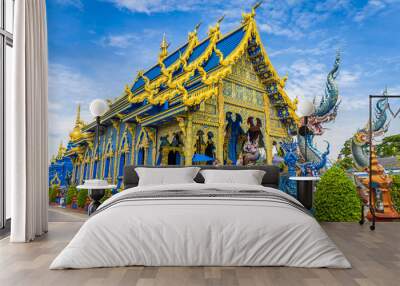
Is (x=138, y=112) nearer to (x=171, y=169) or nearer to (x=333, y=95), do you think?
(x=171, y=169)

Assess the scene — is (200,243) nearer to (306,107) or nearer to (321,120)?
(306,107)

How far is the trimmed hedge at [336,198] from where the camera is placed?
4.85 meters

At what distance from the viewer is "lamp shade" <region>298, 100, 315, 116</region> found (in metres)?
4.88

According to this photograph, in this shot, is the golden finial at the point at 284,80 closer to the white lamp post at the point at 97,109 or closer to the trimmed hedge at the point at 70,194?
the white lamp post at the point at 97,109

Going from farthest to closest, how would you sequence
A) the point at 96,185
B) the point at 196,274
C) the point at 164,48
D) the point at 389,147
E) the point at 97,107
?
1. the point at 164,48
2. the point at 389,147
3. the point at 97,107
4. the point at 96,185
5. the point at 196,274

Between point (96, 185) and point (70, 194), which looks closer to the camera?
point (96, 185)

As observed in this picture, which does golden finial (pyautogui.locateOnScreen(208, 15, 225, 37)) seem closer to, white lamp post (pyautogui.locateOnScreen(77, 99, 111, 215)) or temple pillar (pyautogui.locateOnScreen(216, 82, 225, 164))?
temple pillar (pyautogui.locateOnScreen(216, 82, 225, 164))

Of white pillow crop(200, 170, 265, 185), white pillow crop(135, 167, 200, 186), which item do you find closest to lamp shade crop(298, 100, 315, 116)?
white pillow crop(200, 170, 265, 185)

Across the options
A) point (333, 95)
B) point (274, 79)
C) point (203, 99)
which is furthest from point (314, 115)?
point (203, 99)

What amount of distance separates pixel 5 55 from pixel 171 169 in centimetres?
251

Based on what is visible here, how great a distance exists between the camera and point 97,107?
480 centimetres

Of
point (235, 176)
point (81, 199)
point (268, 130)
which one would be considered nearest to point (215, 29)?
point (268, 130)

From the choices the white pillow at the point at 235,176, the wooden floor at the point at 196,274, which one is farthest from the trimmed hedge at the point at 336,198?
the wooden floor at the point at 196,274

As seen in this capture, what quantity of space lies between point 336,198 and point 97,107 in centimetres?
347
